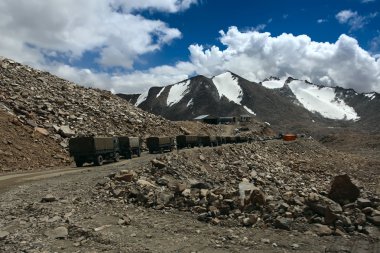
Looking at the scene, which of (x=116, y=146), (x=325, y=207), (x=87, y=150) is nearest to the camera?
(x=325, y=207)

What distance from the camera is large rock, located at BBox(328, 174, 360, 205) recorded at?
1536 centimetres

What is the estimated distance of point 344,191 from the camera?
15570 mm

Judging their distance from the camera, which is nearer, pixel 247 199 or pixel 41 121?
pixel 247 199

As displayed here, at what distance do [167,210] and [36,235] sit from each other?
5.10 meters

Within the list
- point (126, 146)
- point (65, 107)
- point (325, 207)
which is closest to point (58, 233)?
point (325, 207)

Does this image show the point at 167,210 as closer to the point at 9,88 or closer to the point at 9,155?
the point at 9,155

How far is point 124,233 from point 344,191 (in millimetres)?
8248

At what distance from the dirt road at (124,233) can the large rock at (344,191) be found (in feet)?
9.65

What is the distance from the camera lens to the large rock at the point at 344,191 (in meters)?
15.4

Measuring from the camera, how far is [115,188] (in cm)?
1884

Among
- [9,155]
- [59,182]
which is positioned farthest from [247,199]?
[9,155]

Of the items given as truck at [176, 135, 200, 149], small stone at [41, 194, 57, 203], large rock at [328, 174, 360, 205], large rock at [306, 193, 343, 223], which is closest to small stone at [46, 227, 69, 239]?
small stone at [41, 194, 57, 203]

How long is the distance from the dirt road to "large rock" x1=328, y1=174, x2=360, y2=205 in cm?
294

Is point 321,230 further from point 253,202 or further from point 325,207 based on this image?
point 253,202
